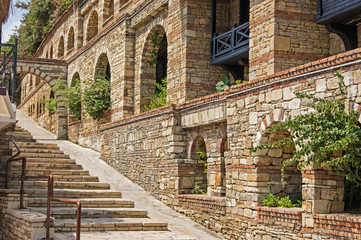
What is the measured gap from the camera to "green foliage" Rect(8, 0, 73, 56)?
3061 centimetres

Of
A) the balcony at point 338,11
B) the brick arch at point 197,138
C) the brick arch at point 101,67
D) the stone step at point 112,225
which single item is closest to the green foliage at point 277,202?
the stone step at point 112,225

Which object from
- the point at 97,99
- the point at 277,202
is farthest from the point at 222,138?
the point at 97,99

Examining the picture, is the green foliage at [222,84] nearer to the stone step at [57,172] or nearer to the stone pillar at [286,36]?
the stone pillar at [286,36]

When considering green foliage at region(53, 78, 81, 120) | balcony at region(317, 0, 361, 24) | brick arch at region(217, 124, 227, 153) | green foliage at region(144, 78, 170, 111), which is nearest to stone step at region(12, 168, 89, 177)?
green foliage at region(144, 78, 170, 111)

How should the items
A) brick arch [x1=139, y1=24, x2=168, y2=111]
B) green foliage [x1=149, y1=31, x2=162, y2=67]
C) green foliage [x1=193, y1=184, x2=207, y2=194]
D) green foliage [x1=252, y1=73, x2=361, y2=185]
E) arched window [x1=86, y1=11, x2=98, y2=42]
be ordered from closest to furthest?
green foliage [x1=252, y1=73, x2=361, y2=185] < green foliage [x1=193, y1=184, x2=207, y2=194] < green foliage [x1=149, y1=31, x2=162, y2=67] < brick arch [x1=139, y1=24, x2=168, y2=111] < arched window [x1=86, y1=11, x2=98, y2=42]

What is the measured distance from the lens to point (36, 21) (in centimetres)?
3334

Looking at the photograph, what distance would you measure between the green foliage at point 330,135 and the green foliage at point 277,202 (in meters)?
1.25

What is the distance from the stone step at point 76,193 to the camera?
1172 centimetres

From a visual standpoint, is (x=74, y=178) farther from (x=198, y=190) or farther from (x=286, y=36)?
(x=286, y=36)

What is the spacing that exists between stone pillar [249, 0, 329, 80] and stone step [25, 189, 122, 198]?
177 inches

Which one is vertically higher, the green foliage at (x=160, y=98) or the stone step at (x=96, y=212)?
the green foliage at (x=160, y=98)

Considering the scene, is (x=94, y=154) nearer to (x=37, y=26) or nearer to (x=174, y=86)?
(x=174, y=86)

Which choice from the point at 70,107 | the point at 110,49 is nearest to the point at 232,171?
the point at 110,49

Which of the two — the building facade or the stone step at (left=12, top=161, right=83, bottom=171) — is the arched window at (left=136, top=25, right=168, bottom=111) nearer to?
the building facade
